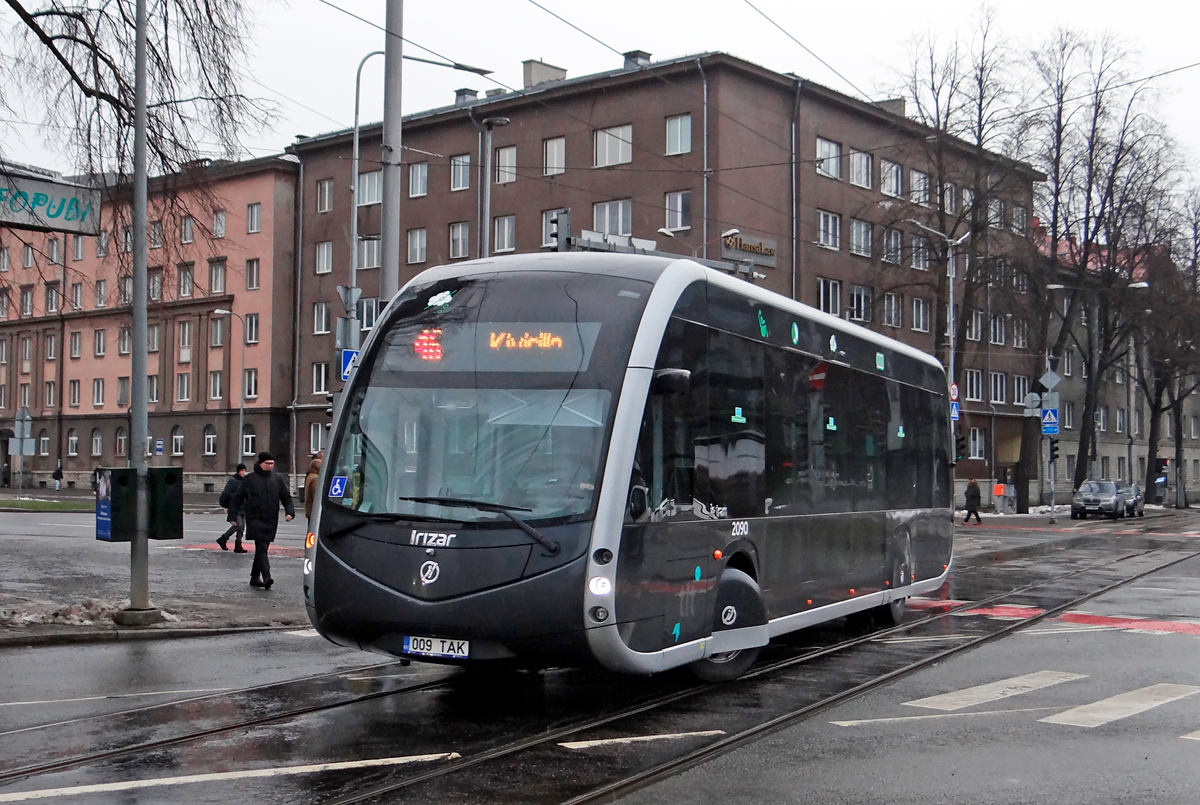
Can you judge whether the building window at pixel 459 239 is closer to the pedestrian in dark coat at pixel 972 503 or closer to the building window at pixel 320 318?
the building window at pixel 320 318

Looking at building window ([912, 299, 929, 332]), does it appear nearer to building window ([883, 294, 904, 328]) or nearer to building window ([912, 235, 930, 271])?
building window ([883, 294, 904, 328])

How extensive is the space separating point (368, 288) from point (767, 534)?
48.1 metres

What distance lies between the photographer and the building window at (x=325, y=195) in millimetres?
58688

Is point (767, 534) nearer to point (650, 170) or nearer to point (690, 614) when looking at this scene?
point (690, 614)

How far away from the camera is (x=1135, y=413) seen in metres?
83.9

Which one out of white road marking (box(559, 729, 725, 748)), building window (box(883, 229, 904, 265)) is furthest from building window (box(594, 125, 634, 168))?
white road marking (box(559, 729, 725, 748))

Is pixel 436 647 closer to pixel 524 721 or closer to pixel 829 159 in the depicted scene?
pixel 524 721

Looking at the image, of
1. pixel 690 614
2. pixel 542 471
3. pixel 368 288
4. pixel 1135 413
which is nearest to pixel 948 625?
pixel 690 614

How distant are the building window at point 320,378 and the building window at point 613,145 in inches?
673

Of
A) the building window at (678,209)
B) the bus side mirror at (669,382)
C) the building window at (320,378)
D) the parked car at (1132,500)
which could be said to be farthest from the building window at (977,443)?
the bus side mirror at (669,382)

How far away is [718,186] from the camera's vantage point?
45938 millimetres

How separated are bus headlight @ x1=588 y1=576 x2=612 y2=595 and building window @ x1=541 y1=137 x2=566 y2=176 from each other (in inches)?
1710

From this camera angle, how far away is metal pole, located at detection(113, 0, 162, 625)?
42.1 feet

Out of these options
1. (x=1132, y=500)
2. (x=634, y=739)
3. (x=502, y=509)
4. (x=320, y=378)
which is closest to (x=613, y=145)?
(x=320, y=378)
